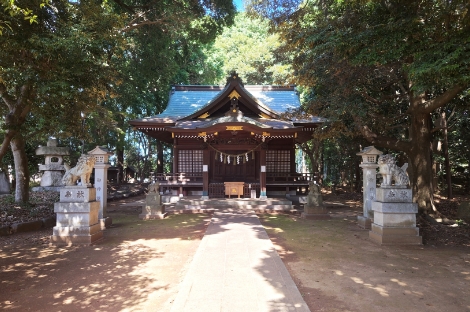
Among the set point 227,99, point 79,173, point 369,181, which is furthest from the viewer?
point 227,99

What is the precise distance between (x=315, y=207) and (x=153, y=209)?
6.10m

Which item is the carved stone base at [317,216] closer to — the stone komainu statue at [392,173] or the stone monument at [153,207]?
the stone komainu statue at [392,173]

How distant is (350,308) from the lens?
3.65 metres

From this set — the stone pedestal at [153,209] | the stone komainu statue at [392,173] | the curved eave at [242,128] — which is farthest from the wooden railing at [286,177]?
the stone komainu statue at [392,173]

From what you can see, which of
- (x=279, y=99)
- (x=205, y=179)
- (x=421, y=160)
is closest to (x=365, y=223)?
(x=421, y=160)

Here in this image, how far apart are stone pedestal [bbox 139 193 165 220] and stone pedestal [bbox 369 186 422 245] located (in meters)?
7.32

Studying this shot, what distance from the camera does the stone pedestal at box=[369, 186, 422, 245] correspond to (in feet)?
22.3


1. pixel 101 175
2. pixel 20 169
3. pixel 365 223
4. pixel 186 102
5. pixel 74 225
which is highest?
pixel 186 102

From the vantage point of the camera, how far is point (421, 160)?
872 cm

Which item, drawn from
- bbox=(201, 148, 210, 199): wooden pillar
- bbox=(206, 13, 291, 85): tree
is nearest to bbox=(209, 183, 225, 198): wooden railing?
bbox=(201, 148, 210, 199): wooden pillar

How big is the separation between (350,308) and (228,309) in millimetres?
1624

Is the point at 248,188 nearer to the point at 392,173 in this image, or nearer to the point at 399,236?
the point at 392,173

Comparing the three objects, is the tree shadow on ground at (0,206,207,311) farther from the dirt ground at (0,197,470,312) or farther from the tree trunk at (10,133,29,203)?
the tree trunk at (10,133,29,203)

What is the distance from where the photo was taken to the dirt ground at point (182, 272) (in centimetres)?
385
